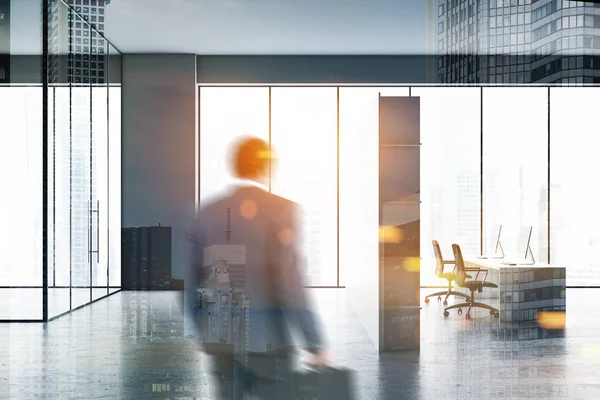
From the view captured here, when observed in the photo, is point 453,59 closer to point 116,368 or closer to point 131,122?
point 131,122

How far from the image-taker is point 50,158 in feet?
22.1

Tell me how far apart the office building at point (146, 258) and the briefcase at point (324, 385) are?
755 cm

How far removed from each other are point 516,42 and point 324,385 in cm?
742

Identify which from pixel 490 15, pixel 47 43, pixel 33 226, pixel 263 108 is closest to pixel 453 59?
pixel 490 15

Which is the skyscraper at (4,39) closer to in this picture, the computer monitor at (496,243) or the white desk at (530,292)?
the white desk at (530,292)

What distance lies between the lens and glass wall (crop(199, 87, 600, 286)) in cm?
955

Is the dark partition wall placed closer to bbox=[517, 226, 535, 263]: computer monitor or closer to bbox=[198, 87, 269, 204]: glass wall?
bbox=[517, 226, 535, 263]: computer monitor

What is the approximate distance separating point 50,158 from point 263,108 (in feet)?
13.1

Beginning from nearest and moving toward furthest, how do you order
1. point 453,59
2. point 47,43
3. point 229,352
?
point 229,352 → point 47,43 → point 453,59

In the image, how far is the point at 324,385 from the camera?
7.26 feet

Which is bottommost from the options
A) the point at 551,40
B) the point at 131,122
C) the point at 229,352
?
the point at 229,352

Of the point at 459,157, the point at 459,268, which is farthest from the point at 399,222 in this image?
the point at 459,157

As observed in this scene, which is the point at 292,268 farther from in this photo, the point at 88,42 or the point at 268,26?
Answer: the point at 88,42

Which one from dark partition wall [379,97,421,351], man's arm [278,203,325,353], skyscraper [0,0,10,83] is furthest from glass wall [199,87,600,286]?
man's arm [278,203,325,353]
